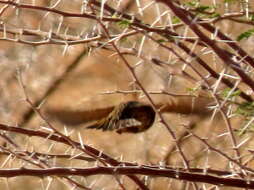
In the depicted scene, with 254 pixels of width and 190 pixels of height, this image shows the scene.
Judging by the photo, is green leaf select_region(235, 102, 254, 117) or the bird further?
the bird

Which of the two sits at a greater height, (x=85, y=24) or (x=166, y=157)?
(x=85, y=24)

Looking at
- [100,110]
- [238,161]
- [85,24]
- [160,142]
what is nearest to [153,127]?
[160,142]

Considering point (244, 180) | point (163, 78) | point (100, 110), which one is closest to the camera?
point (244, 180)

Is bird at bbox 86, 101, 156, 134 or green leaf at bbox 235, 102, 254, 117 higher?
bird at bbox 86, 101, 156, 134

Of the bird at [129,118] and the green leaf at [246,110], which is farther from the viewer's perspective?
the bird at [129,118]

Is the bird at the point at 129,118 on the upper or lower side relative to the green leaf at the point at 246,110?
upper

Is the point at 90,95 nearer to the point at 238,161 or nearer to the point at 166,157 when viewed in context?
the point at 166,157

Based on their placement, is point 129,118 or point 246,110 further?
point 129,118

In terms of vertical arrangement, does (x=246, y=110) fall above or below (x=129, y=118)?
below
